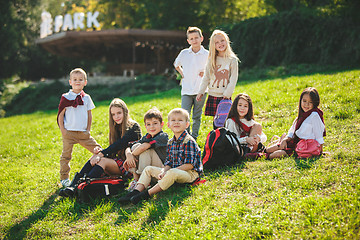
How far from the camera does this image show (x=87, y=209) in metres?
4.46

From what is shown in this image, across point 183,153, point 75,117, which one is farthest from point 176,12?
point 183,153

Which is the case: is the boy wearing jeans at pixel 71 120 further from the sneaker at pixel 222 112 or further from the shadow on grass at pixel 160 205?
the sneaker at pixel 222 112

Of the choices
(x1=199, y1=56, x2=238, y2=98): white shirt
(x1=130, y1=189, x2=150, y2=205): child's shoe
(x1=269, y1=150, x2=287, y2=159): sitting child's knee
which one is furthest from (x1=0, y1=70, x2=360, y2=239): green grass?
(x1=199, y1=56, x2=238, y2=98): white shirt

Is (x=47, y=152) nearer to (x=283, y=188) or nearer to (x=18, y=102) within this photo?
(x=283, y=188)

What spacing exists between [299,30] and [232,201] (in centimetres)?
1361

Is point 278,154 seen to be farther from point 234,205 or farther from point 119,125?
point 119,125

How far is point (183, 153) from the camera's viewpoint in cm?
429

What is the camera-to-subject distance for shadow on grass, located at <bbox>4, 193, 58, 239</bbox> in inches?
166

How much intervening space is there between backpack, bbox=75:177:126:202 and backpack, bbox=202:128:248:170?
1370 millimetres

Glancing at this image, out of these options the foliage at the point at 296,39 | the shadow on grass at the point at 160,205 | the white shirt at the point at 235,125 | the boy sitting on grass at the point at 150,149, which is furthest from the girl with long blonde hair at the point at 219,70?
the foliage at the point at 296,39

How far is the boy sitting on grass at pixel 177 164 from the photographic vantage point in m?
4.15

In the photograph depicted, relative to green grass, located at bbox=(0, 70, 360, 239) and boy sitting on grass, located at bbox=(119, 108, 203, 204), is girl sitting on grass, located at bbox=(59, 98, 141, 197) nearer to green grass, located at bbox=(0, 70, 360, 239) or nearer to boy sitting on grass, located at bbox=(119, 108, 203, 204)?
green grass, located at bbox=(0, 70, 360, 239)

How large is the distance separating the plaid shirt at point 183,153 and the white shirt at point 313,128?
154 cm

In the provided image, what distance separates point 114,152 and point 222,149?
1646mm
